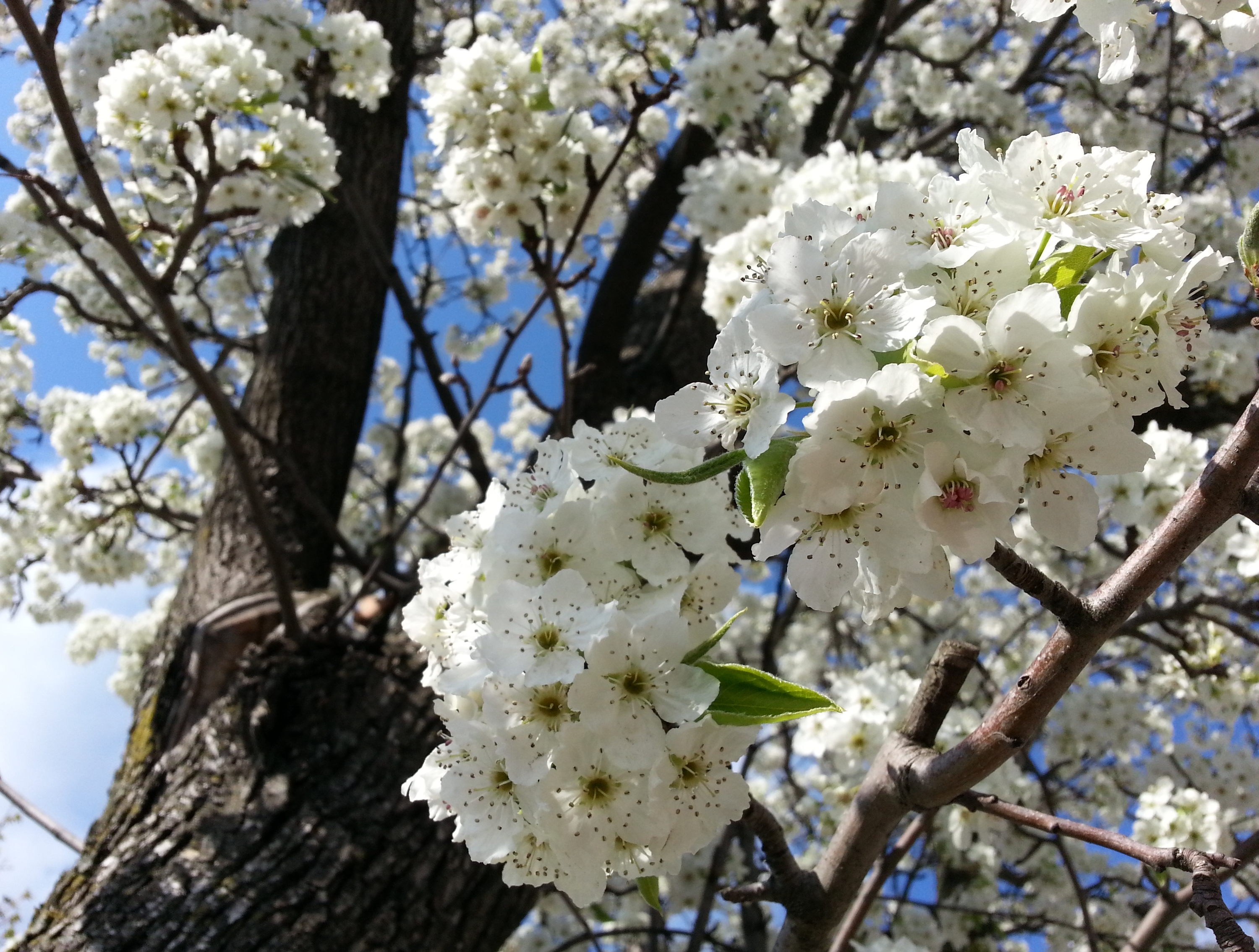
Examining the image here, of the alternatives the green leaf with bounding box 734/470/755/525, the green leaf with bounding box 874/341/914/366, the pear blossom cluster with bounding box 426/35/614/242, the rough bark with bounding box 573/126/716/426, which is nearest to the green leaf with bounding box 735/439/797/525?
the green leaf with bounding box 734/470/755/525

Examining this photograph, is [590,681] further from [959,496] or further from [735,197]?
[735,197]

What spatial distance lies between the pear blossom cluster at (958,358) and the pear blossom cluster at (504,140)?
5.43 feet

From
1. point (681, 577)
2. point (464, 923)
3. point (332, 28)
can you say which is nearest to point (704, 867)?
point (464, 923)

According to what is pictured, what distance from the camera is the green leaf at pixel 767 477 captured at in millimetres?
877

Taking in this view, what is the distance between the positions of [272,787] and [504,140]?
185 cm

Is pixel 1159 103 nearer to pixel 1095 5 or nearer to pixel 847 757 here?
pixel 847 757

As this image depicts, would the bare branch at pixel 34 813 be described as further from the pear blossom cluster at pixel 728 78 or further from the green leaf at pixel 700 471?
the pear blossom cluster at pixel 728 78

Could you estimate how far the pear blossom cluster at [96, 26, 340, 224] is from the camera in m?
2.24

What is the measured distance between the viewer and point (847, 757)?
8.68ft

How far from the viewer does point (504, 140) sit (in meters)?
2.49

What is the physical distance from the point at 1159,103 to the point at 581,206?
3.94 metres

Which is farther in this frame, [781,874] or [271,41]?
[271,41]

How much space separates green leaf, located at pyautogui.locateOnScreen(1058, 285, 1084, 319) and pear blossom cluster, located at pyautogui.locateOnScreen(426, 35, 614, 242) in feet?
5.76

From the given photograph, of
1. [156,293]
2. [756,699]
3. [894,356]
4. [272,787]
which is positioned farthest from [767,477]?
[272,787]
